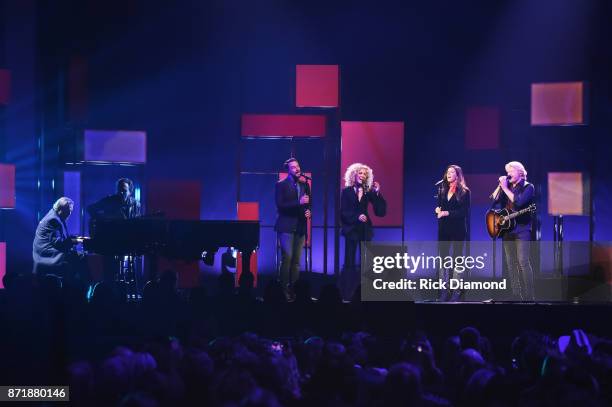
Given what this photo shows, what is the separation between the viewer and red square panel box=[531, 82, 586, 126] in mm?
9242

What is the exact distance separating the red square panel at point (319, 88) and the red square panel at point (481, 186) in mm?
2225

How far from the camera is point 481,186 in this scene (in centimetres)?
982

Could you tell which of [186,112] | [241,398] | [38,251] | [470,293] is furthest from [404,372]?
[186,112]

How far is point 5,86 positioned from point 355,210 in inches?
198

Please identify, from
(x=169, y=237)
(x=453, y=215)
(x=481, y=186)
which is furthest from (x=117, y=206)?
(x=481, y=186)

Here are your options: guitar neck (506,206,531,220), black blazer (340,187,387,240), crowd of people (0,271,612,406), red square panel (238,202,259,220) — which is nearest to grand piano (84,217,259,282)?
crowd of people (0,271,612,406)

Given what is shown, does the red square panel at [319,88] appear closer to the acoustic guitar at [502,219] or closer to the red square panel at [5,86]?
the acoustic guitar at [502,219]

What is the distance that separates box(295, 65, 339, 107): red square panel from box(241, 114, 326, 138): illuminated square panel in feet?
0.70

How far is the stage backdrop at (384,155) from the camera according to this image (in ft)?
32.0

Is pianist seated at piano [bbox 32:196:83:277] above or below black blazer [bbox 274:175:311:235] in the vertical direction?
below

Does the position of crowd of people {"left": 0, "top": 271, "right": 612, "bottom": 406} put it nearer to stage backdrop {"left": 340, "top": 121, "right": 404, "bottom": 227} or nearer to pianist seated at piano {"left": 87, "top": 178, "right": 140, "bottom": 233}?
pianist seated at piano {"left": 87, "top": 178, "right": 140, "bottom": 233}

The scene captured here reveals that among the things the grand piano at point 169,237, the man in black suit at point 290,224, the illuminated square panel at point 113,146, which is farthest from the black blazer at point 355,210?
the illuminated square panel at point 113,146

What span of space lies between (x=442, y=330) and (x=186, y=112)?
525 centimetres

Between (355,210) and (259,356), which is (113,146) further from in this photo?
(259,356)
